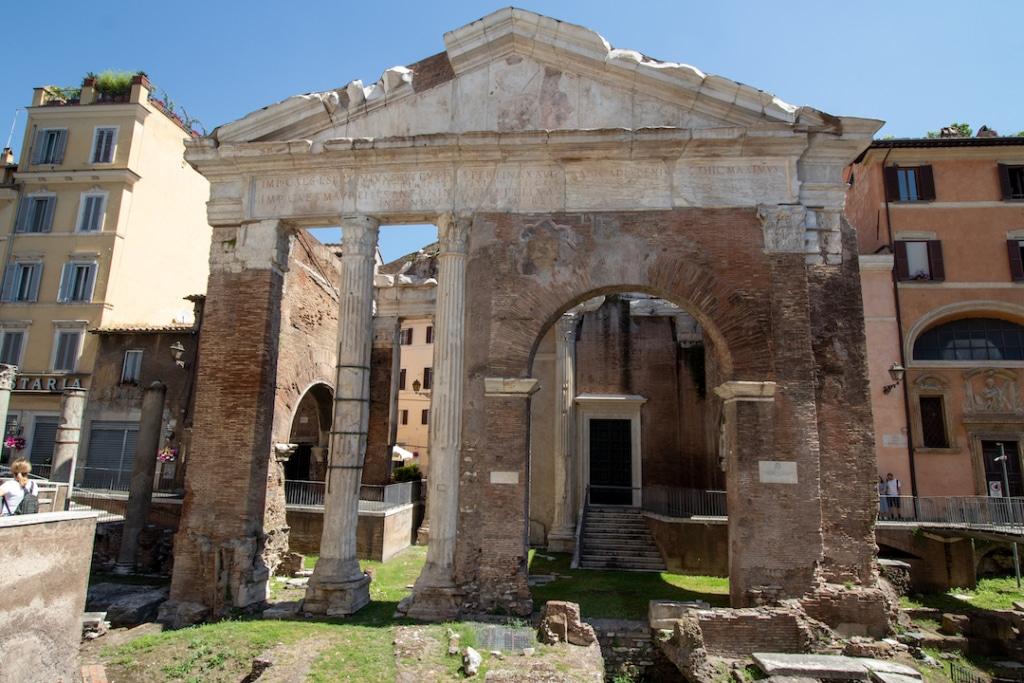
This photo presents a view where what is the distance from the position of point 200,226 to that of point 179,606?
18.5 meters

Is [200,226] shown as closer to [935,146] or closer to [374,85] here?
[374,85]

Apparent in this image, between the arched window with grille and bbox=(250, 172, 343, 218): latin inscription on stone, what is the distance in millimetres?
16475

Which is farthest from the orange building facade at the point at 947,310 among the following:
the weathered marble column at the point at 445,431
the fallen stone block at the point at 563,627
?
the fallen stone block at the point at 563,627

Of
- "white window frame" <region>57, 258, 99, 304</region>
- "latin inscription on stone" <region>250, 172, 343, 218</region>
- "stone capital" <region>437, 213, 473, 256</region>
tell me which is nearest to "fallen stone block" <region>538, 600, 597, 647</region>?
"stone capital" <region>437, 213, 473, 256</region>

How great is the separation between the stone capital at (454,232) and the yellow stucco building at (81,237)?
13.8 meters

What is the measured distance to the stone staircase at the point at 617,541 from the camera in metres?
14.6

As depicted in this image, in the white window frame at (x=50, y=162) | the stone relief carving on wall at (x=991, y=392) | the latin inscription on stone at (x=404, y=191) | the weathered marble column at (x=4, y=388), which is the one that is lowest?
the weathered marble column at (x=4, y=388)

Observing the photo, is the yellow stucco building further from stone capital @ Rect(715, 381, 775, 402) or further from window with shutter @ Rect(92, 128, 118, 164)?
stone capital @ Rect(715, 381, 775, 402)

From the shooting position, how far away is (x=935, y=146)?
19344mm

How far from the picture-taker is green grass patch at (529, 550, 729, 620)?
403 inches

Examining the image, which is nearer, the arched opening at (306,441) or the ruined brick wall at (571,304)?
the ruined brick wall at (571,304)

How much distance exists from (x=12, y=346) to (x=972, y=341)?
2862cm

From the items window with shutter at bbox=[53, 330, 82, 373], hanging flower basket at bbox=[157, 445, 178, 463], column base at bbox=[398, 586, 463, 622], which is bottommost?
column base at bbox=[398, 586, 463, 622]

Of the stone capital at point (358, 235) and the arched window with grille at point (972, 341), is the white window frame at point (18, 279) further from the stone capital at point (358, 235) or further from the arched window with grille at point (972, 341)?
the arched window with grille at point (972, 341)
